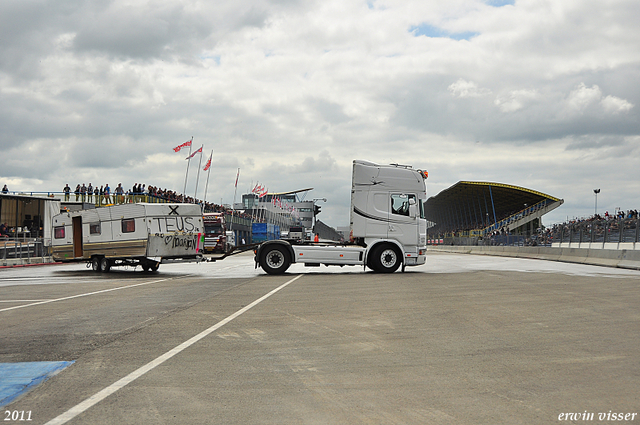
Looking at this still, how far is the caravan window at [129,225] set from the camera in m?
23.5

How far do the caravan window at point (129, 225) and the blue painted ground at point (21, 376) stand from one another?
17.5 metres

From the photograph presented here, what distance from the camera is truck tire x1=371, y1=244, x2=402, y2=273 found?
21.4m

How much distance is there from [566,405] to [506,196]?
91.1 m

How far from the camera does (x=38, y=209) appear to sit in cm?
4416

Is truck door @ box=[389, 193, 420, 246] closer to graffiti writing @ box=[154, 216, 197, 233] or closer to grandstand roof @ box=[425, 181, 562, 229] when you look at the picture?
graffiti writing @ box=[154, 216, 197, 233]

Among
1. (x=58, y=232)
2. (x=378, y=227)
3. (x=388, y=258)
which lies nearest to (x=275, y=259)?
(x=378, y=227)

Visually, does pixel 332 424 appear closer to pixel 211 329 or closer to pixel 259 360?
pixel 259 360

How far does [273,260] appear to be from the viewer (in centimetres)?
2158

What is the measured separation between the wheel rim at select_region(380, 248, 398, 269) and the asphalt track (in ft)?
27.3

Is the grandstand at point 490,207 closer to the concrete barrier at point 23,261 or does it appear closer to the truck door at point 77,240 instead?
the concrete barrier at point 23,261

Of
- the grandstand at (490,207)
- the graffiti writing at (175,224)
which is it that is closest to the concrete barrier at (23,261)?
the graffiti writing at (175,224)

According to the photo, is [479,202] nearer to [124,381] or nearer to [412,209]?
[412,209]

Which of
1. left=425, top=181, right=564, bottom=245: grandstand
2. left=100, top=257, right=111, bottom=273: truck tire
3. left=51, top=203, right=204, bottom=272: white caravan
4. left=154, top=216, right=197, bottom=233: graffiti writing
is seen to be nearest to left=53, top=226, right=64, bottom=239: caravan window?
left=51, top=203, right=204, bottom=272: white caravan

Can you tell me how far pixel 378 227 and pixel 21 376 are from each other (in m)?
16.0
